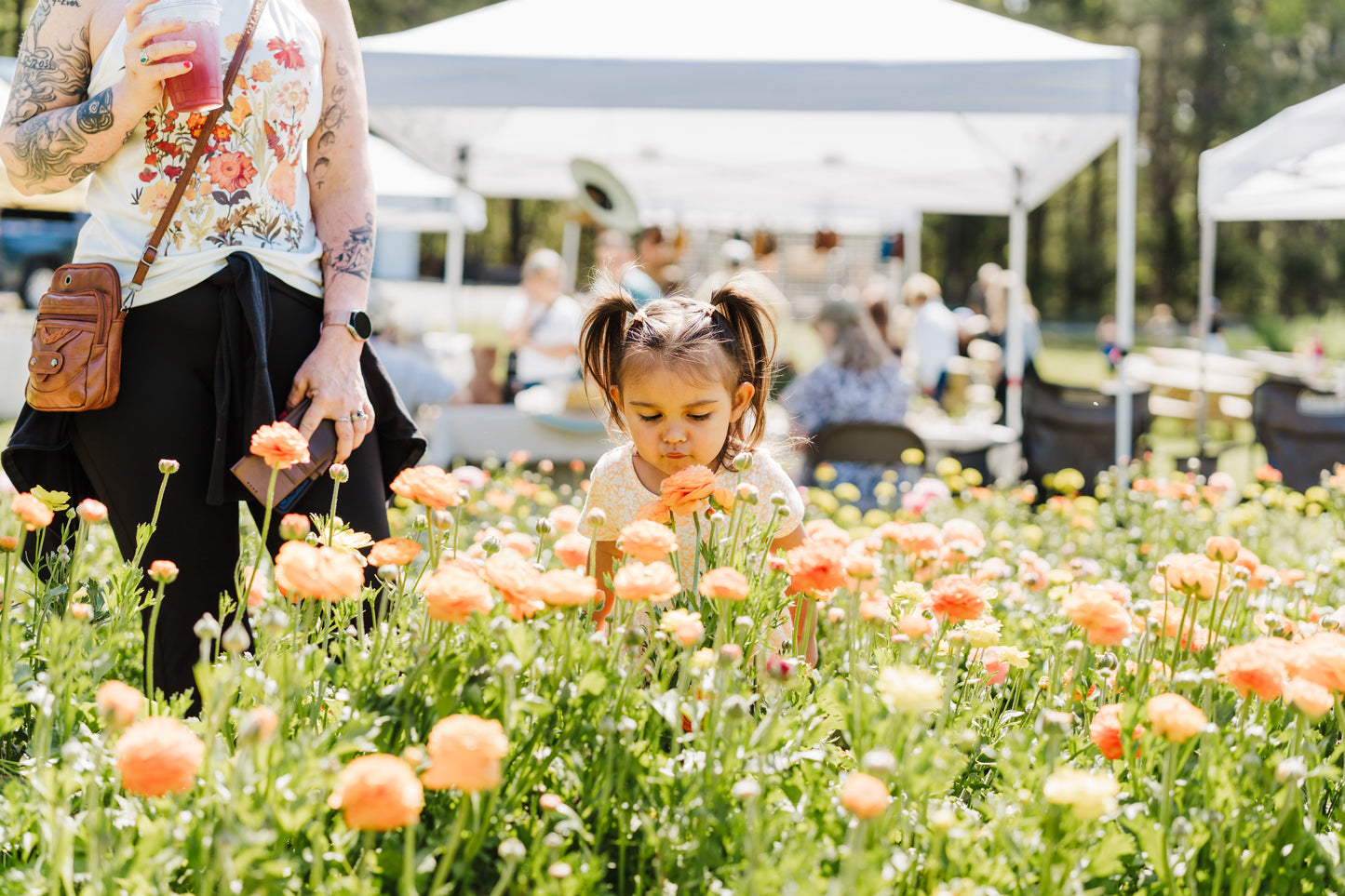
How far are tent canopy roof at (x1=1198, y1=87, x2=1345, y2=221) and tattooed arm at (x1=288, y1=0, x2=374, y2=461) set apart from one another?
12.8 feet

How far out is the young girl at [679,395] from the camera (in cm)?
203

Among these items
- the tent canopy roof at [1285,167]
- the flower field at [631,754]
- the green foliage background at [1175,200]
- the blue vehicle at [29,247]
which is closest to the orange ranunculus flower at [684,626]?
the flower field at [631,754]

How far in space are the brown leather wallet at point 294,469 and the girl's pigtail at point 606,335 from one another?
1.80 ft

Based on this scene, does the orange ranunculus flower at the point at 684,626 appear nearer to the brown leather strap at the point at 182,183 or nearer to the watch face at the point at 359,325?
the watch face at the point at 359,325

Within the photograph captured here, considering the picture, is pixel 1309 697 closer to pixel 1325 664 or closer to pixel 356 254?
pixel 1325 664

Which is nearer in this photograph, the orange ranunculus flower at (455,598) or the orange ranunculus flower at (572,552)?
the orange ranunculus flower at (455,598)

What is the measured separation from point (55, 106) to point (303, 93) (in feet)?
1.20

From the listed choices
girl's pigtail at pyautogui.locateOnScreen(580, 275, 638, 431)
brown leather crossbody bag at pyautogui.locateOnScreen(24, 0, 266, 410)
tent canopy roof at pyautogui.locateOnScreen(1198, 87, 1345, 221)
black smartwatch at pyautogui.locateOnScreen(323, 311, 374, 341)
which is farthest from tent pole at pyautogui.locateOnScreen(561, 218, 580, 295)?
brown leather crossbody bag at pyautogui.locateOnScreen(24, 0, 266, 410)

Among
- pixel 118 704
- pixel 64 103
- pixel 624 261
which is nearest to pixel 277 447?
pixel 118 704

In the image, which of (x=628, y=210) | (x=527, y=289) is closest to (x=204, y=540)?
(x=527, y=289)

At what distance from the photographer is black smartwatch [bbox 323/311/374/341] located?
6.26 feet

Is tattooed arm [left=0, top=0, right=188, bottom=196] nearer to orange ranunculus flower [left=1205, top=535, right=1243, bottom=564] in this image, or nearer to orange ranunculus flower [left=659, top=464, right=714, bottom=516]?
orange ranunculus flower [left=659, top=464, right=714, bottom=516]

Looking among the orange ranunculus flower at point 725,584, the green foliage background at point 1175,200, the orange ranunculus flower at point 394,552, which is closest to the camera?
the orange ranunculus flower at point 725,584

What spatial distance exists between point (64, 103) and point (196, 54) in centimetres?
30
